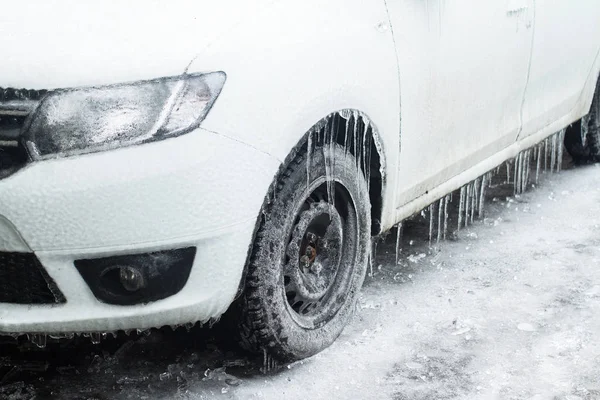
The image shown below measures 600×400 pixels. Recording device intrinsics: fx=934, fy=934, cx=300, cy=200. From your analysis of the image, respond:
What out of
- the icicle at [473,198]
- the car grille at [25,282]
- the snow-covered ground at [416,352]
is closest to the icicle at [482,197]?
the icicle at [473,198]

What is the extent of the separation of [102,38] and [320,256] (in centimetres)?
125

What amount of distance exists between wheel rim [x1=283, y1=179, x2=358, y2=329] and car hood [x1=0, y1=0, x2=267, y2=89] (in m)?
0.75

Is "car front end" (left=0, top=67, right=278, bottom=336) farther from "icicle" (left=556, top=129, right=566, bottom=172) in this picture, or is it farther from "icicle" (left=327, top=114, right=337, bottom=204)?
"icicle" (left=556, top=129, right=566, bottom=172)

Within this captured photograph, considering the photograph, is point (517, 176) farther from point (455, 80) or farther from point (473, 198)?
point (455, 80)

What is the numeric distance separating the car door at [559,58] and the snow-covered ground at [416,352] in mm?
810

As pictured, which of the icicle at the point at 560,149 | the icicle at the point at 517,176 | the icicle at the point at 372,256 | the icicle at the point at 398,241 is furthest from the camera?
the icicle at the point at 560,149

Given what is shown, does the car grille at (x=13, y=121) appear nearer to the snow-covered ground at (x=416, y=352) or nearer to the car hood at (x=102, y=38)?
the car hood at (x=102, y=38)

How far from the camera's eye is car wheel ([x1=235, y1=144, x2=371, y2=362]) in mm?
3082

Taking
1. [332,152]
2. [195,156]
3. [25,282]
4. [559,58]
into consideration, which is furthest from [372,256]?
[25,282]

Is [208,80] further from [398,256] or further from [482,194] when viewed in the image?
[482,194]

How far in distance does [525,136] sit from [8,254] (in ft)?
9.74

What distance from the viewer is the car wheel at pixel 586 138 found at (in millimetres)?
5992

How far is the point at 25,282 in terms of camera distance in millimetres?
2764

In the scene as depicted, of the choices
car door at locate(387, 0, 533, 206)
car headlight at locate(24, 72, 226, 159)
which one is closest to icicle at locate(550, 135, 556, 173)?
car door at locate(387, 0, 533, 206)
